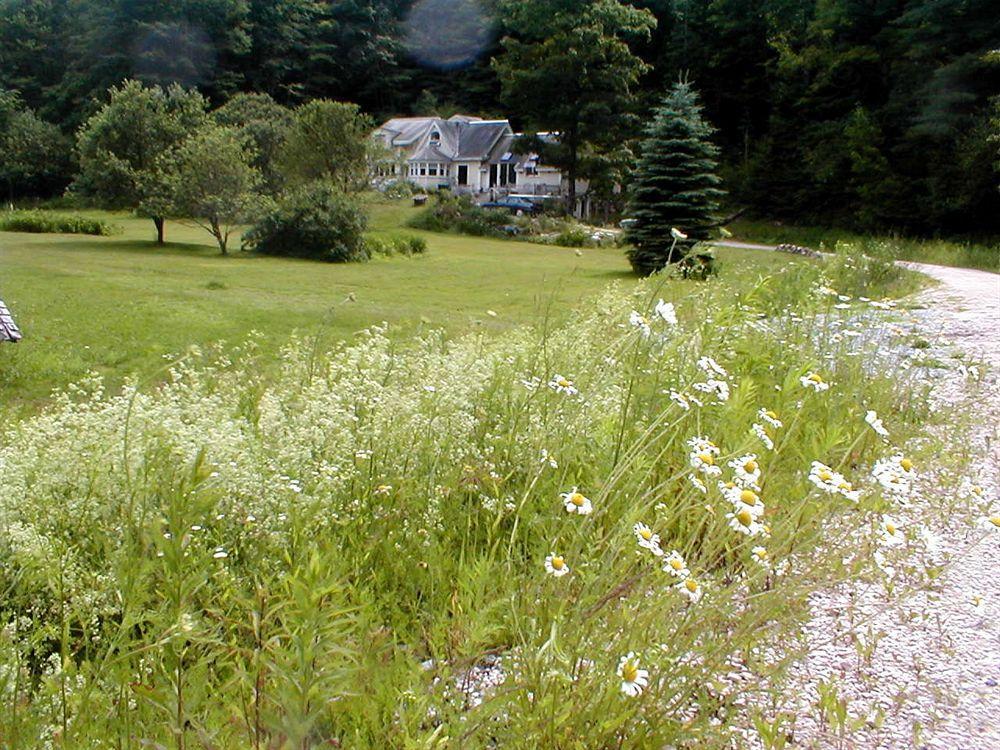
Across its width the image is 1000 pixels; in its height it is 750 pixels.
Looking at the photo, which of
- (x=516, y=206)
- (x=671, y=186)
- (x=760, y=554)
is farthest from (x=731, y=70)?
(x=760, y=554)

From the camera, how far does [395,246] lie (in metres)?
20.9

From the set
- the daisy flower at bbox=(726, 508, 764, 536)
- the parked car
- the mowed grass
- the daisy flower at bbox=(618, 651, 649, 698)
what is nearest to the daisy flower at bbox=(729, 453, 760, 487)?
the daisy flower at bbox=(726, 508, 764, 536)

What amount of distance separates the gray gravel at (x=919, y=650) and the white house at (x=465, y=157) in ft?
134

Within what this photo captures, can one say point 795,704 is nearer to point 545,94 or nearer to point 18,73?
point 545,94

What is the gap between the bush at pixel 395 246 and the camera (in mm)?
20562

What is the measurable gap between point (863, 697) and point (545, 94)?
35183mm

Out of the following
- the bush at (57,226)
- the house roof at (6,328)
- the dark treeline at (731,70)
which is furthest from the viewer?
the dark treeline at (731,70)

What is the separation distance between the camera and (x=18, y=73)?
47.5m

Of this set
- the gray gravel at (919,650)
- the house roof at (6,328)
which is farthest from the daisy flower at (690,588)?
the house roof at (6,328)

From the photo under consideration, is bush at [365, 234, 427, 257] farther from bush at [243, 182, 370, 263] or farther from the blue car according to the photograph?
the blue car

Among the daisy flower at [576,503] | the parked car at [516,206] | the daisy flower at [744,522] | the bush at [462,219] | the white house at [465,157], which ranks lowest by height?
the daisy flower at [744,522]

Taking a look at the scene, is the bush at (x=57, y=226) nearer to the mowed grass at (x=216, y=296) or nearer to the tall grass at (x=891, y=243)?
the mowed grass at (x=216, y=296)

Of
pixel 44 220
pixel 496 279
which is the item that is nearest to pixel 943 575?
pixel 496 279

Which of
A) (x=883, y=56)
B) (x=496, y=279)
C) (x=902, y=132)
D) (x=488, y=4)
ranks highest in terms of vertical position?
(x=488, y=4)
